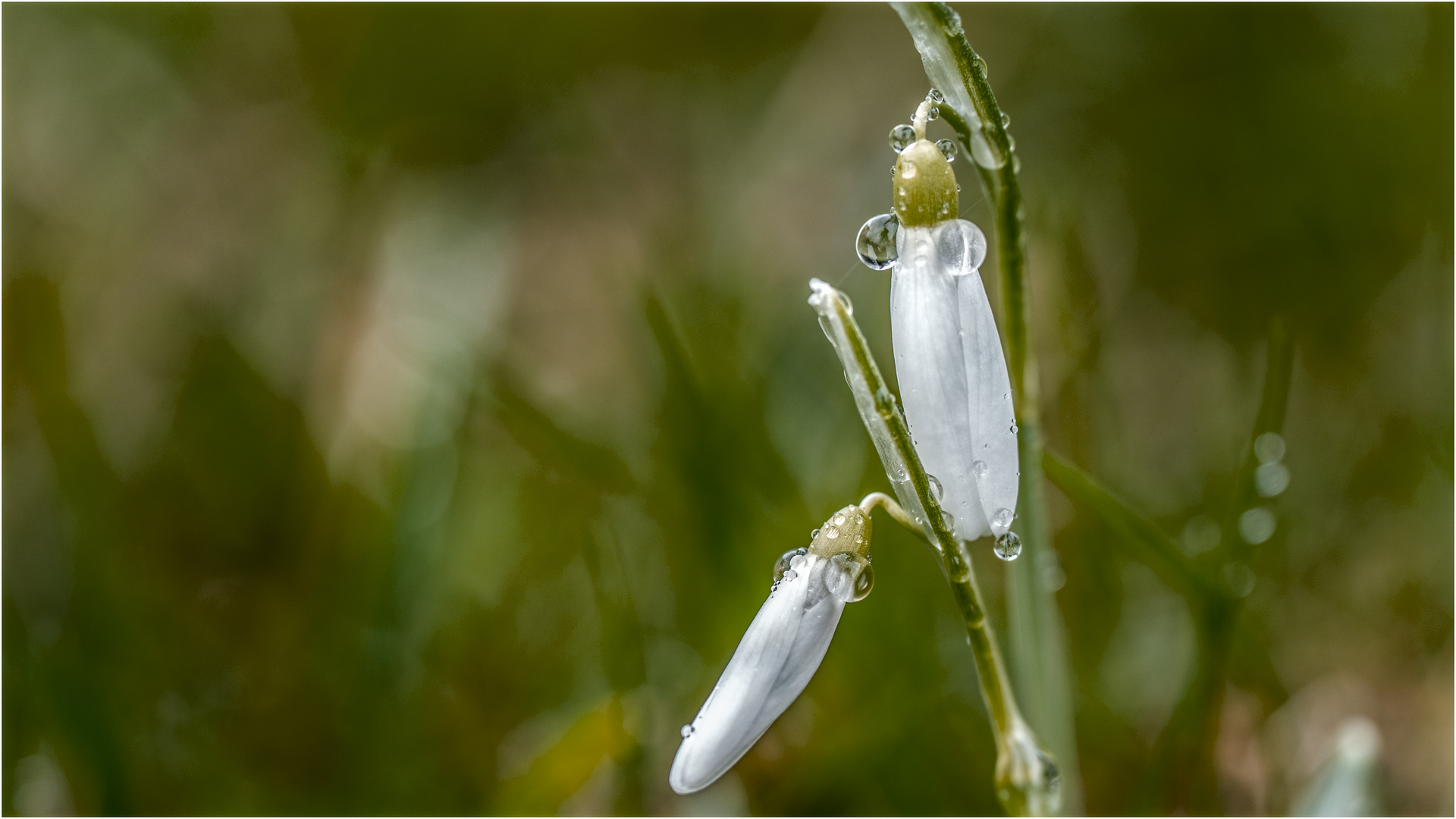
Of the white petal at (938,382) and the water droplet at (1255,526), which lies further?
the water droplet at (1255,526)

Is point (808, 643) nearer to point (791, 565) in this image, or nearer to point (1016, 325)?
point (791, 565)

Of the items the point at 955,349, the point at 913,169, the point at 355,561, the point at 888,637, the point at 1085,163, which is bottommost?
the point at 355,561

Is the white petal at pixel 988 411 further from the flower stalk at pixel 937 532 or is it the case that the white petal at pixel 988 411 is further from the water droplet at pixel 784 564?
the water droplet at pixel 784 564

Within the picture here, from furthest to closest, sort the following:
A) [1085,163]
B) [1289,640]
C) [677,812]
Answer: [1085,163], [1289,640], [677,812]

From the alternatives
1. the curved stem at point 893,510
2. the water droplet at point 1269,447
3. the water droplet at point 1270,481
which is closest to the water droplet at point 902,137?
the curved stem at point 893,510

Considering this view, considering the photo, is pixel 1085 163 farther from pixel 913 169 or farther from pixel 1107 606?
pixel 913 169

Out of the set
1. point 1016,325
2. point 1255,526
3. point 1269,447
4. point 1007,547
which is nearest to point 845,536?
point 1007,547

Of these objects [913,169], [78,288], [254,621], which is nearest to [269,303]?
[78,288]

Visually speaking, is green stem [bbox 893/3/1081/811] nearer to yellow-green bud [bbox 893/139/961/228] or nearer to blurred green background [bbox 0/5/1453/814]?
yellow-green bud [bbox 893/139/961/228]

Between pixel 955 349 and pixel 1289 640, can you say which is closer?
pixel 955 349
